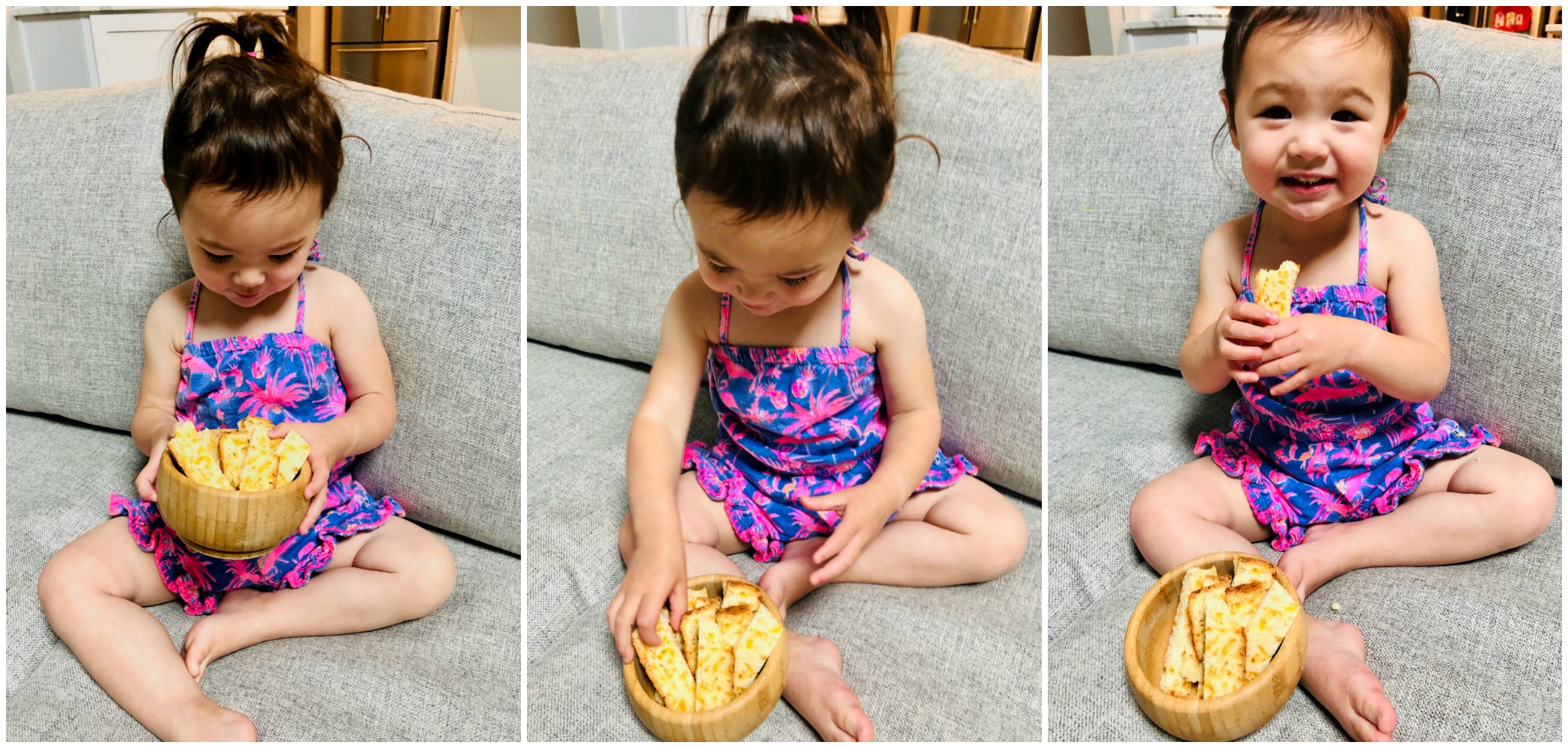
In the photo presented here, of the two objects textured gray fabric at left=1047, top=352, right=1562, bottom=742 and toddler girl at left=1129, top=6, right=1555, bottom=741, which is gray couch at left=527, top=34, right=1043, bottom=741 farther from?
toddler girl at left=1129, top=6, right=1555, bottom=741

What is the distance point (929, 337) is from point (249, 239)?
81 cm

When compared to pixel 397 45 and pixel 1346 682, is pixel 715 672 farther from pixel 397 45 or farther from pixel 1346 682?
pixel 397 45

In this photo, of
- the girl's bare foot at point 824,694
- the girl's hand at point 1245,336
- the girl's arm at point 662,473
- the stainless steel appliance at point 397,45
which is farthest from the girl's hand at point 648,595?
the stainless steel appliance at point 397,45

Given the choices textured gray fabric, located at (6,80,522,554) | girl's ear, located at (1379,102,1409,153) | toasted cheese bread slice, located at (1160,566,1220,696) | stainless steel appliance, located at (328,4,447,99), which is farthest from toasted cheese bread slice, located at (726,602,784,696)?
stainless steel appliance, located at (328,4,447,99)

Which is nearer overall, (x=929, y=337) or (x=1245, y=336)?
(x=1245, y=336)

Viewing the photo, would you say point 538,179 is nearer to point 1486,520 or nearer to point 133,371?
point 133,371

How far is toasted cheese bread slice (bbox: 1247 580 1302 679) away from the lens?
3.00 feet

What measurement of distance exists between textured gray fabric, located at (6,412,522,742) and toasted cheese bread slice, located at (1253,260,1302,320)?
0.89m

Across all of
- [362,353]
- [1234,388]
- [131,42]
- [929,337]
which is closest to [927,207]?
[929,337]

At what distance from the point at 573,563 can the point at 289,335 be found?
48cm

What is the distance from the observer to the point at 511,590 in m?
1.24

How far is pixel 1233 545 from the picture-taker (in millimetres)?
1112

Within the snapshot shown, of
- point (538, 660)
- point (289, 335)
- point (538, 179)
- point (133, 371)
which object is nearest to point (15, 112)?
point (133, 371)

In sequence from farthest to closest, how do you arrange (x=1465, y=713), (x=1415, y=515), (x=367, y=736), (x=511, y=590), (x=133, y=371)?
1. (x=133, y=371)
2. (x=511, y=590)
3. (x=1415, y=515)
4. (x=367, y=736)
5. (x=1465, y=713)
